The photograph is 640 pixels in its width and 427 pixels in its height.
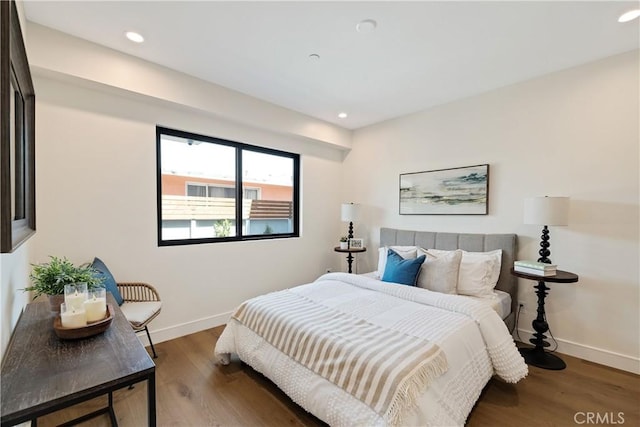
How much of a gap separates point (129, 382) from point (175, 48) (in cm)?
254

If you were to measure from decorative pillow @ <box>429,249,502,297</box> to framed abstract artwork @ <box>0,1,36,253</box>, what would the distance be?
3162 mm

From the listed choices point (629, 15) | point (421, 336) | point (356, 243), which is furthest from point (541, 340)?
point (629, 15)

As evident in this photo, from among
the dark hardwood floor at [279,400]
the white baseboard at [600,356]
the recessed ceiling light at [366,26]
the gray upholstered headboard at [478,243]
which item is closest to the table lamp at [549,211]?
the gray upholstered headboard at [478,243]

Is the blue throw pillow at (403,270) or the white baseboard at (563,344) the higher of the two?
the blue throw pillow at (403,270)

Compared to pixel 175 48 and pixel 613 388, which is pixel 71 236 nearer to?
pixel 175 48

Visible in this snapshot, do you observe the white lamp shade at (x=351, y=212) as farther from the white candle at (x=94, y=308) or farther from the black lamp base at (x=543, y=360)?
the white candle at (x=94, y=308)

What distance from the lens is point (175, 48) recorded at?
8.07 feet

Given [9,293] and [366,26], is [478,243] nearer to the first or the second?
[366,26]

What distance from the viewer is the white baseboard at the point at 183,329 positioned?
9.45ft

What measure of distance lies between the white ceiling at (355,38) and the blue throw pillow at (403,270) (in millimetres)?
1883

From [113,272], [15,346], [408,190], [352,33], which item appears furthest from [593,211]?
[113,272]

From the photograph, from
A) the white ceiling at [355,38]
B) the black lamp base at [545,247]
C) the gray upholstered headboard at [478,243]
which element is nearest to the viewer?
the white ceiling at [355,38]

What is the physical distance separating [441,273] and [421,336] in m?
1.15
